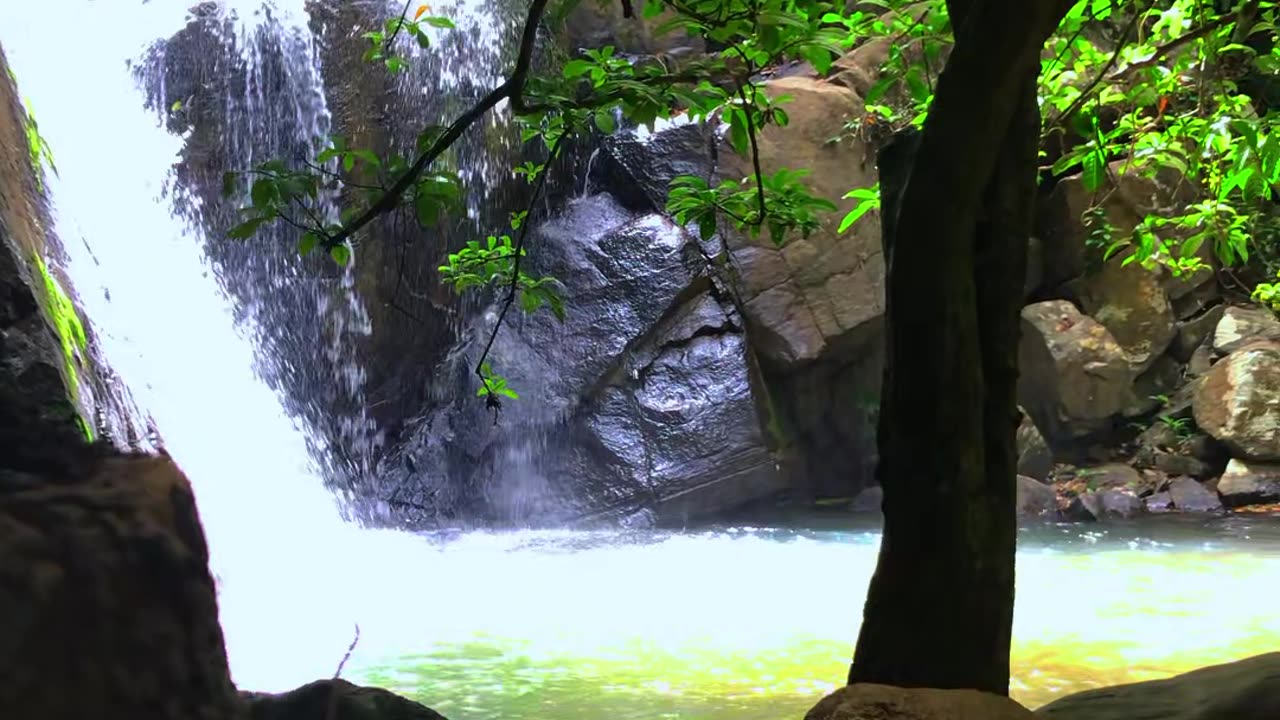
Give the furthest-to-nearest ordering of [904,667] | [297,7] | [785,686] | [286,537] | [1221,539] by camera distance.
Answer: [297,7] < [1221,539] < [286,537] < [785,686] < [904,667]

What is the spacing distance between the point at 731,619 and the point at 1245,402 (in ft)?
26.9

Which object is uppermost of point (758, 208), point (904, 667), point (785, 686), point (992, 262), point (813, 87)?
point (813, 87)

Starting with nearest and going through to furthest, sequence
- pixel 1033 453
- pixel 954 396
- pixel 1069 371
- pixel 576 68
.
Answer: pixel 954 396 → pixel 576 68 → pixel 1033 453 → pixel 1069 371

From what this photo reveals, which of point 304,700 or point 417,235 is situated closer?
point 304,700

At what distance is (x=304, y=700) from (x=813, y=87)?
1008 centimetres

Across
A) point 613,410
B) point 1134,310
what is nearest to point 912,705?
point 613,410

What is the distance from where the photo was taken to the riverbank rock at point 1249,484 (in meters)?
10.3

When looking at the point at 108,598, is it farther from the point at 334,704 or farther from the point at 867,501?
the point at 867,501

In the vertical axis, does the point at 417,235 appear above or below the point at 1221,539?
above

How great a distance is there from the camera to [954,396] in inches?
88.7

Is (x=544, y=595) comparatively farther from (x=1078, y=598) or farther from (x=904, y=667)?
(x=904, y=667)

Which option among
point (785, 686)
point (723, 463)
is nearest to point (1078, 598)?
point (785, 686)

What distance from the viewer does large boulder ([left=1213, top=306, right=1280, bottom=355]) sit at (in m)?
11.8

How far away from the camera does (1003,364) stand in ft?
7.73
